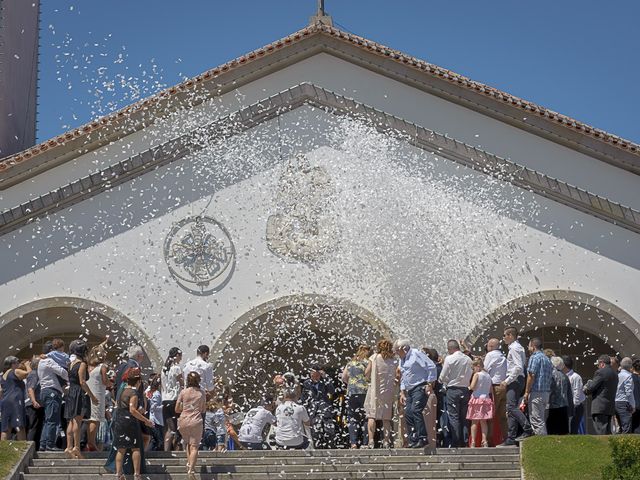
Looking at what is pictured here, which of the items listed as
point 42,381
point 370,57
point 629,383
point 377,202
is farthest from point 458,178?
point 42,381

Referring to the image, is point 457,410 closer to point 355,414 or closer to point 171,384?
point 355,414

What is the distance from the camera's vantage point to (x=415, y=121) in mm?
28250

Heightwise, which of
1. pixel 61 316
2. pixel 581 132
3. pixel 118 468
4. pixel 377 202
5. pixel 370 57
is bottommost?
pixel 118 468

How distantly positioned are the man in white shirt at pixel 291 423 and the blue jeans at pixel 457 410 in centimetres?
228

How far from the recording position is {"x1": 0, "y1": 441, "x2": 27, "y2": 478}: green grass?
17.6m

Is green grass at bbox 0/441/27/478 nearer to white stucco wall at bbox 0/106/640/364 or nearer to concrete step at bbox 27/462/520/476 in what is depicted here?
concrete step at bbox 27/462/520/476

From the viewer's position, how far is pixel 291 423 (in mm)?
20688

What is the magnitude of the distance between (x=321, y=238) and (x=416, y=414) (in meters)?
7.56

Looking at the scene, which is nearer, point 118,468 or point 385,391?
point 118,468

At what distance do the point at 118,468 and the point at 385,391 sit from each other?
177 inches

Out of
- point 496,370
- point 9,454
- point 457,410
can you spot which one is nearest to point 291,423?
point 457,410

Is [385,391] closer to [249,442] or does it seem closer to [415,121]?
[249,442]

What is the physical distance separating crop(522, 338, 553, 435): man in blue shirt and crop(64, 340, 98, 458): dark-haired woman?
20.8ft

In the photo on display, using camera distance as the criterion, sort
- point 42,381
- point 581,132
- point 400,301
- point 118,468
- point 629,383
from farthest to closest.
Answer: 1. point 581,132
2. point 400,301
3. point 629,383
4. point 42,381
5. point 118,468
